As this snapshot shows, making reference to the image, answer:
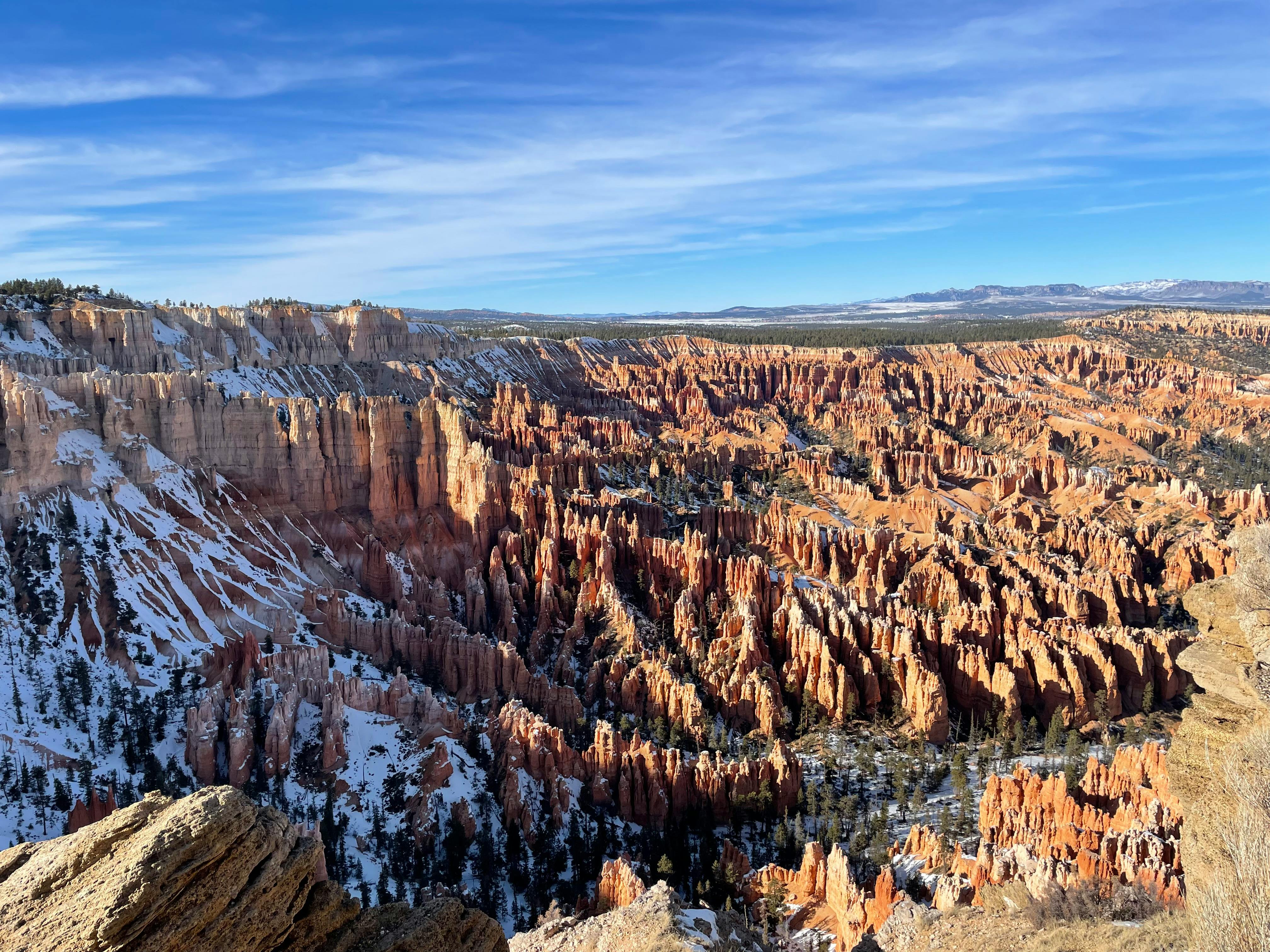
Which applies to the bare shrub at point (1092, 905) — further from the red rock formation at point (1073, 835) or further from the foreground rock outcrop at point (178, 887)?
the foreground rock outcrop at point (178, 887)

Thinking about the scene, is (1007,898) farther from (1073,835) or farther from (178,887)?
(178,887)

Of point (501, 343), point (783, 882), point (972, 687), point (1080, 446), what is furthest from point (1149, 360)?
point (783, 882)

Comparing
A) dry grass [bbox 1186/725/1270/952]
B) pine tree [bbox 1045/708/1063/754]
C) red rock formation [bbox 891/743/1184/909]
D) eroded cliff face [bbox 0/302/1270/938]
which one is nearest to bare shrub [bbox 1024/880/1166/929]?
red rock formation [bbox 891/743/1184/909]

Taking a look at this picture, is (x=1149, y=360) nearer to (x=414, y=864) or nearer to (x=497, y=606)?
(x=497, y=606)

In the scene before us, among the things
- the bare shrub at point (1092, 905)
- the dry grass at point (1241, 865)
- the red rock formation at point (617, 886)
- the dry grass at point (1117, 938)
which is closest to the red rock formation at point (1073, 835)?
the bare shrub at point (1092, 905)

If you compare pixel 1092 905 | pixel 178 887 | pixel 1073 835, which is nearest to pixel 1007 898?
pixel 1092 905

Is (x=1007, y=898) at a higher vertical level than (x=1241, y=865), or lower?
lower
